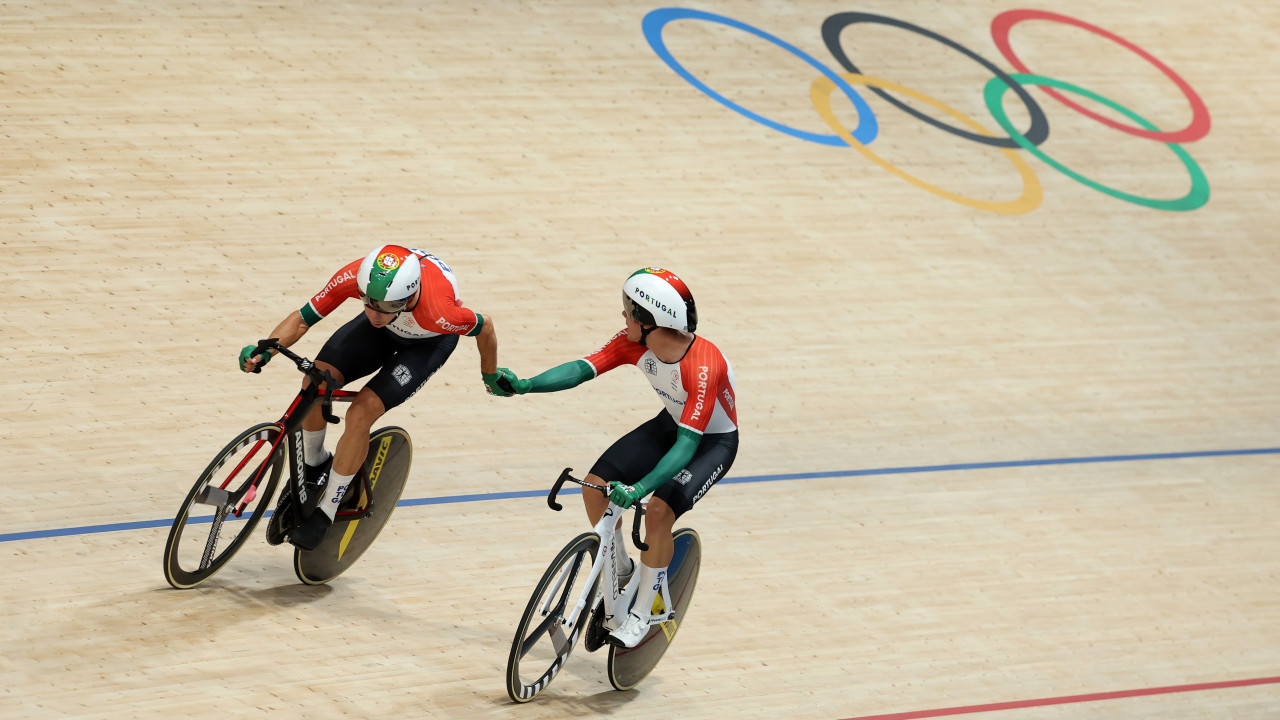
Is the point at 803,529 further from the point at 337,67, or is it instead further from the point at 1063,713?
the point at 337,67

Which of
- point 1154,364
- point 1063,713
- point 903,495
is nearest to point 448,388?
point 903,495

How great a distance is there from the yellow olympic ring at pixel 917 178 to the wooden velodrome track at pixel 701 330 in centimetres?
6

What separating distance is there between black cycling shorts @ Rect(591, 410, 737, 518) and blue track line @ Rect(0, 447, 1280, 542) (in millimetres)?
1353

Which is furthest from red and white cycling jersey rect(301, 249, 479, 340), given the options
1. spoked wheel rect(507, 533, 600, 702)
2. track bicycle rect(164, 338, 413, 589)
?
spoked wheel rect(507, 533, 600, 702)

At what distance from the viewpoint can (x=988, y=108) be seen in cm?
888

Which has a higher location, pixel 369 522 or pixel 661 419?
pixel 661 419

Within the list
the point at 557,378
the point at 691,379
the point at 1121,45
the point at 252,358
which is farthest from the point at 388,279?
the point at 1121,45

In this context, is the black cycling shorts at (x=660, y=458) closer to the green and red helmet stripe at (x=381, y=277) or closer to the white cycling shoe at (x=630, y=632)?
the white cycling shoe at (x=630, y=632)

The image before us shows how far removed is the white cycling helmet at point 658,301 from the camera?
3.42 m

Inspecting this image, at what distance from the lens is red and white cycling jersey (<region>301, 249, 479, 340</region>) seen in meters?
3.69

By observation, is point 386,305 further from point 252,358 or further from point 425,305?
point 252,358

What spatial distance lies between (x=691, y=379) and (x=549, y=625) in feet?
2.63

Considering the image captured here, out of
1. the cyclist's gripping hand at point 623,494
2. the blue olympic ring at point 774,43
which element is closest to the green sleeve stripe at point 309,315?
the cyclist's gripping hand at point 623,494

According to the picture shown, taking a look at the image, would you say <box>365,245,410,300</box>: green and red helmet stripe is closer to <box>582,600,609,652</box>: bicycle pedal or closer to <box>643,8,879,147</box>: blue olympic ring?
<box>582,600,609,652</box>: bicycle pedal
